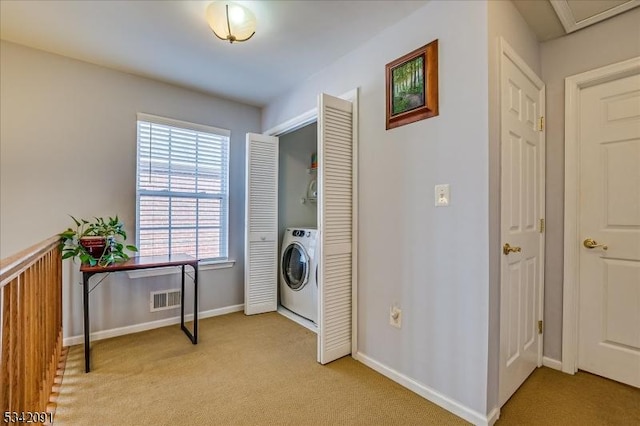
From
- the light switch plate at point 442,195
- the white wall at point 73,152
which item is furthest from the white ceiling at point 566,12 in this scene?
the white wall at point 73,152

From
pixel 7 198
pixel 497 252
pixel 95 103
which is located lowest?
pixel 497 252

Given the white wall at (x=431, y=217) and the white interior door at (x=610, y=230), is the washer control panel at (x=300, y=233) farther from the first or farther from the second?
the white interior door at (x=610, y=230)

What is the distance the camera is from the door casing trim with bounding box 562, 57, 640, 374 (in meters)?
2.05

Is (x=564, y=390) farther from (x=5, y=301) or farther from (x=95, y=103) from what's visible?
(x=95, y=103)

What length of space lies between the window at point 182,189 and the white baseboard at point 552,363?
2.98m

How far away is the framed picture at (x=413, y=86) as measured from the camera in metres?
1.79

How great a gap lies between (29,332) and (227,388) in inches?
41.8

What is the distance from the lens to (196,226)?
125 inches

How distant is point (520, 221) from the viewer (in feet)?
6.09

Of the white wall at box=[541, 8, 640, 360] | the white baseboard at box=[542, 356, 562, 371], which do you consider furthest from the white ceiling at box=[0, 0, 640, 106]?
the white baseboard at box=[542, 356, 562, 371]

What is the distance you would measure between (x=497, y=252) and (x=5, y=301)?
2.15 m

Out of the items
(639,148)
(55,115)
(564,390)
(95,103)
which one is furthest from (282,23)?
(564,390)

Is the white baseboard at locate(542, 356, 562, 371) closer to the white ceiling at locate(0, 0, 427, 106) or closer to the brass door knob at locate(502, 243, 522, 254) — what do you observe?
the brass door knob at locate(502, 243, 522, 254)

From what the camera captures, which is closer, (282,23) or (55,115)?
(282,23)
